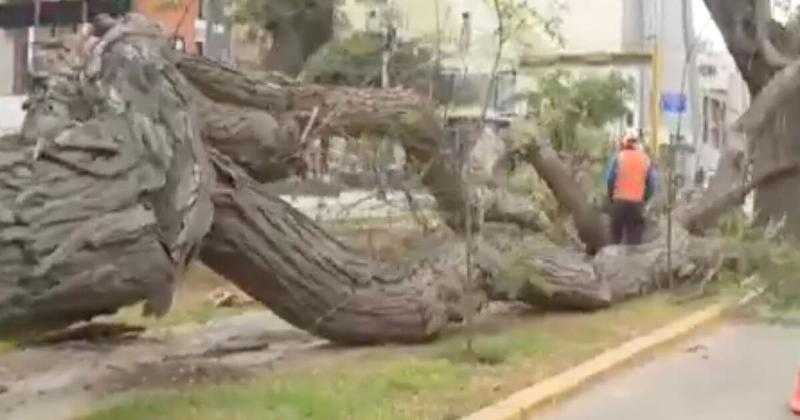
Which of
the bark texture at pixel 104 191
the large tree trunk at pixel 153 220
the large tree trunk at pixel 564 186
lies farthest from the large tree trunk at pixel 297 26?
the bark texture at pixel 104 191

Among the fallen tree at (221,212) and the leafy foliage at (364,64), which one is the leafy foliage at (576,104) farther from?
the fallen tree at (221,212)

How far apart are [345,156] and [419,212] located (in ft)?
2.83

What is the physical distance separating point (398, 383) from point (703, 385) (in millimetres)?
2587

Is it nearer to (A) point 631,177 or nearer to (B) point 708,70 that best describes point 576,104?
(A) point 631,177

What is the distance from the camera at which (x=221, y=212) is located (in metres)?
9.09

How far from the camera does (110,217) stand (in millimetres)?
7293

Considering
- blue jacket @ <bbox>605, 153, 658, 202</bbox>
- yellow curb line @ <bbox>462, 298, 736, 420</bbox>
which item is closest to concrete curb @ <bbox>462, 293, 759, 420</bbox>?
yellow curb line @ <bbox>462, 298, 736, 420</bbox>

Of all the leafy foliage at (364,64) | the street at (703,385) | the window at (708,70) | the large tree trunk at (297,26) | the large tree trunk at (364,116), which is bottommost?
the street at (703,385)

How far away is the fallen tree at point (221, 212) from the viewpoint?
716 centimetres

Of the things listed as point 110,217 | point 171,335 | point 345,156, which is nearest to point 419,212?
point 345,156

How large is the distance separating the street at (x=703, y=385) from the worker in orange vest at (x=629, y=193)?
2637 millimetres

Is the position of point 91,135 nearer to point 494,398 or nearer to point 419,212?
point 494,398

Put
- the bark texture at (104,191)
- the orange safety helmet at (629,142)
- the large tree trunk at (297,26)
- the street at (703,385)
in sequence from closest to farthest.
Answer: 1. the bark texture at (104,191)
2. the street at (703,385)
3. the orange safety helmet at (629,142)
4. the large tree trunk at (297,26)

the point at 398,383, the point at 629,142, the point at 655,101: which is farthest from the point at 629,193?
the point at 655,101
